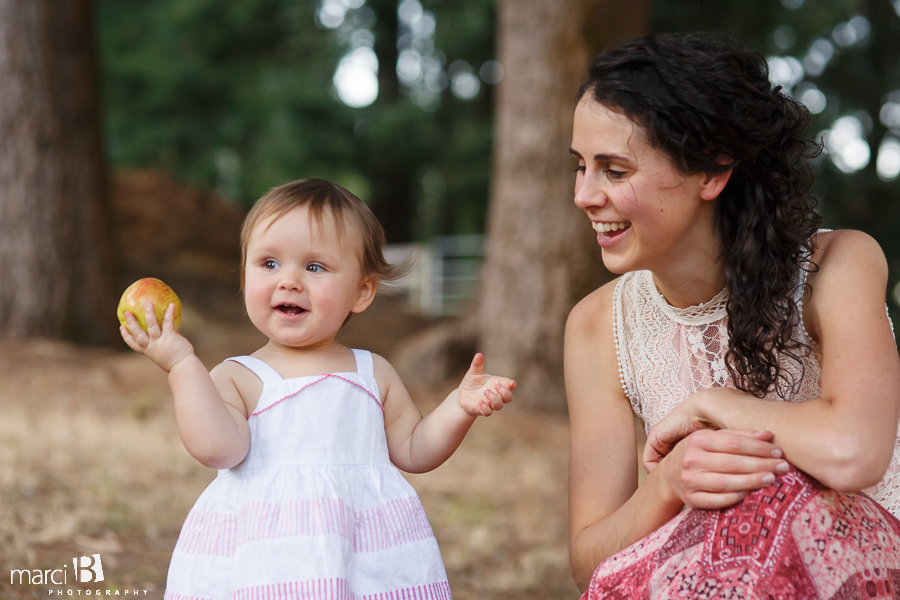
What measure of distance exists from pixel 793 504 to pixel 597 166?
0.82 meters

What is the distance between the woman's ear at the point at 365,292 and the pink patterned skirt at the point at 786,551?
34.4 inches

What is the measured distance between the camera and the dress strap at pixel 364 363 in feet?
6.33

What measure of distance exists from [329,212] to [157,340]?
47cm

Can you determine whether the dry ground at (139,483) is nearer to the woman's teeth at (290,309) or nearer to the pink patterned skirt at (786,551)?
the woman's teeth at (290,309)

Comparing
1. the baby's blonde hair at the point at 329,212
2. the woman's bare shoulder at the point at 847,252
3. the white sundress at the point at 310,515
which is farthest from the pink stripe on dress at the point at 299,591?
the woman's bare shoulder at the point at 847,252

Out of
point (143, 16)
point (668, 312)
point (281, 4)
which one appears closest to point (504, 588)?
point (668, 312)

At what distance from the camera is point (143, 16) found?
14.9 m

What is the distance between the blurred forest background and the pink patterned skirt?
4.02 feet

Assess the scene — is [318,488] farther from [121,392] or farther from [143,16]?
[143,16]

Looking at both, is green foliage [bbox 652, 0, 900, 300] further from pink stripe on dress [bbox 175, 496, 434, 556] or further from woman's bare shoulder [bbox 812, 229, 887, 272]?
pink stripe on dress [bbox 175, 496, 434, 556]

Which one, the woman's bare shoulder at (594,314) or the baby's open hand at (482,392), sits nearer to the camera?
the baby's open hand at (482,392)

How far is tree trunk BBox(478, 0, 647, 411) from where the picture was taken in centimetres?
550

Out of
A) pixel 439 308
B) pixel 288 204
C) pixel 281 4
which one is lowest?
pixel 439 308

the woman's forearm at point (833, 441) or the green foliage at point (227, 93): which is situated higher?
the green foliage at point (227, 93)
